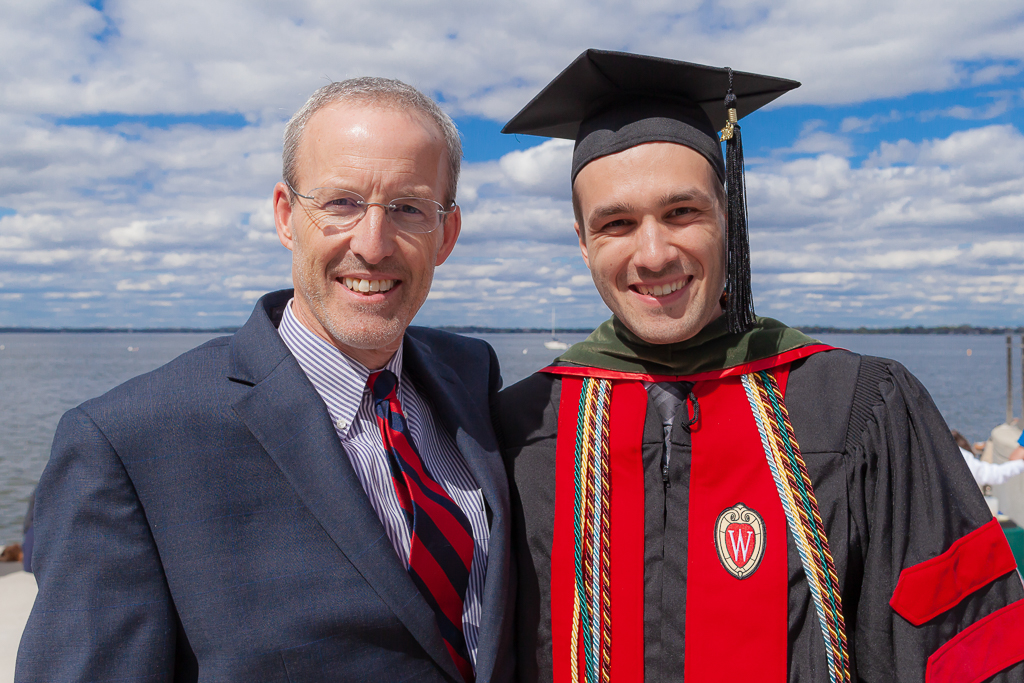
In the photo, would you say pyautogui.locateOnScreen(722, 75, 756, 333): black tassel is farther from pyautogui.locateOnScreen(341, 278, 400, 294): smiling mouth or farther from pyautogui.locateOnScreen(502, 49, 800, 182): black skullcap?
pyautogui.locateOnScreen(341, 278, 400, 294): smiling mouth

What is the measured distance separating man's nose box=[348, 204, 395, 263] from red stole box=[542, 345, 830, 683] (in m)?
0.80

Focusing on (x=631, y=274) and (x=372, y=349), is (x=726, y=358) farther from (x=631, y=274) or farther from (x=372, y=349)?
(x=372, y=349)

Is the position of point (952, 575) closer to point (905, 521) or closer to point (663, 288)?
point (905, 521)

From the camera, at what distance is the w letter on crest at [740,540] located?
1.95m

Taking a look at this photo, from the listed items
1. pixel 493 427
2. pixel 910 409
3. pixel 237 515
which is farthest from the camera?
pixel 493 427

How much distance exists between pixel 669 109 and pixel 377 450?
141cm

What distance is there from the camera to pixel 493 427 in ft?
8.09

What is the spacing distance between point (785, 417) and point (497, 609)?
98 centimetres

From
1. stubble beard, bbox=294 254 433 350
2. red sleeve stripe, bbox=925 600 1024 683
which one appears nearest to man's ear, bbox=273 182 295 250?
stubble beard, bbox=294 254 433 350

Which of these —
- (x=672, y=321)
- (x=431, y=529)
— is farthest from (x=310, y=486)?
(x=672, y=321)

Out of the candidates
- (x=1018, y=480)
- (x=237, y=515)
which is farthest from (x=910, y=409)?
(x=1018, y=480)

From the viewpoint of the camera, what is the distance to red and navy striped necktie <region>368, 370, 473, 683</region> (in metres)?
1.85

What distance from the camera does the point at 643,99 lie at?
2352 millimetres

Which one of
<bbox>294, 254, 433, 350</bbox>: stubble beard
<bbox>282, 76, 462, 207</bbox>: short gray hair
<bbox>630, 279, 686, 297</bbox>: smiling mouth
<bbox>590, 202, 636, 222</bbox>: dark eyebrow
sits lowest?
<bbox>294, 254, 433, 350</bbox>: stubble beard
